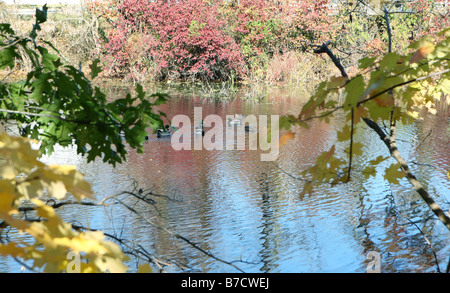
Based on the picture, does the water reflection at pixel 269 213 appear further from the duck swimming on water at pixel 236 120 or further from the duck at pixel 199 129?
the duck swimming on water at pixel 236 120

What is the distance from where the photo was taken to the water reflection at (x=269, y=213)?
4.28 m

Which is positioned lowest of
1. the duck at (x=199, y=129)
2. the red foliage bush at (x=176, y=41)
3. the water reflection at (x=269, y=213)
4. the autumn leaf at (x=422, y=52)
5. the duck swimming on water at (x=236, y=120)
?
the water reflection at (x=269, y=213)

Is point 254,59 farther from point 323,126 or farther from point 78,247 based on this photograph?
point 78,247

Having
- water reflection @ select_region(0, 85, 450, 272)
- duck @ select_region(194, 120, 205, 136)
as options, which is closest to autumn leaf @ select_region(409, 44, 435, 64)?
water reflection @ select_region(0, 85, 450, 272)

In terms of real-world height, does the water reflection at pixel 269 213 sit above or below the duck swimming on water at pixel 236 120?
below

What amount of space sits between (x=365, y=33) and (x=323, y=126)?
25.8 feet

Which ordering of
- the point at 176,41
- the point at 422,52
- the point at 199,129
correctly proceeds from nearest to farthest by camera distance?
the point at 422,52, the point at 199,129, the point at 176,41

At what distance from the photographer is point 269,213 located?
5.36 m

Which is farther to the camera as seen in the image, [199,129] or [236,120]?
[236,120]

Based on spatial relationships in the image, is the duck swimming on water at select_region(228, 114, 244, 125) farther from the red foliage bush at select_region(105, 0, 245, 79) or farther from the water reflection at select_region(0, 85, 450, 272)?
the red foliage bush at select_region(105, 0, 245, 79)

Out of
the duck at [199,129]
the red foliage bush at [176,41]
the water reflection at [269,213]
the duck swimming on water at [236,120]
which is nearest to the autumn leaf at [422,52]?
the water reflection at [269,213]

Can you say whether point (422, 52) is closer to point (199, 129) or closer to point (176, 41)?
point (199, 129)

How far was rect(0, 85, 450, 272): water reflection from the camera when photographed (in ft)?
14.0

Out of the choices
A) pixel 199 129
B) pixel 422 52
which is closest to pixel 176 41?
pixel 199 129
